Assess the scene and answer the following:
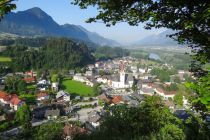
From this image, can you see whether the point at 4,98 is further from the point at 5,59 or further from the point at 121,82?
the point at 5,59

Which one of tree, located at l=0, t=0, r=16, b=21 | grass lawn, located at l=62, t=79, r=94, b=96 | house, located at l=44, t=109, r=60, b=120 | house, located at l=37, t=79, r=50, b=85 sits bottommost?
grass lawn, located at l=62, t=79, r=94, b=96

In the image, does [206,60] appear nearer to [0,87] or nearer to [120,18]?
[120,18]

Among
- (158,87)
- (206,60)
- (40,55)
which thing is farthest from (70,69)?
(206,60)

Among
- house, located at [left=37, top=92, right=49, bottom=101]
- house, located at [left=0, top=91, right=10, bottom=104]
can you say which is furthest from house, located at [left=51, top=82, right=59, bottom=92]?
house, located at [left=0, top=91, right=10, bottom=104]

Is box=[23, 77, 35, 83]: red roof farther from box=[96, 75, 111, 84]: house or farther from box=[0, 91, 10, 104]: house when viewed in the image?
box=[96, 75, 111, 84]: house

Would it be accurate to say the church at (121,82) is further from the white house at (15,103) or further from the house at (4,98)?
the white house at (15,103)

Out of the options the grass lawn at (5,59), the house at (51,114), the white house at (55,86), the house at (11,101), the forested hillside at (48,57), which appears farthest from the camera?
the forested hillside at (48,57)

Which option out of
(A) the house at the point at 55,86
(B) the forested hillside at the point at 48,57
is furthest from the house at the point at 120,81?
(B) the forested hillside at the point at 48,57

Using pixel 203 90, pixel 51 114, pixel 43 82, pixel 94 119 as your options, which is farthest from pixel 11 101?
pixel 203 90
